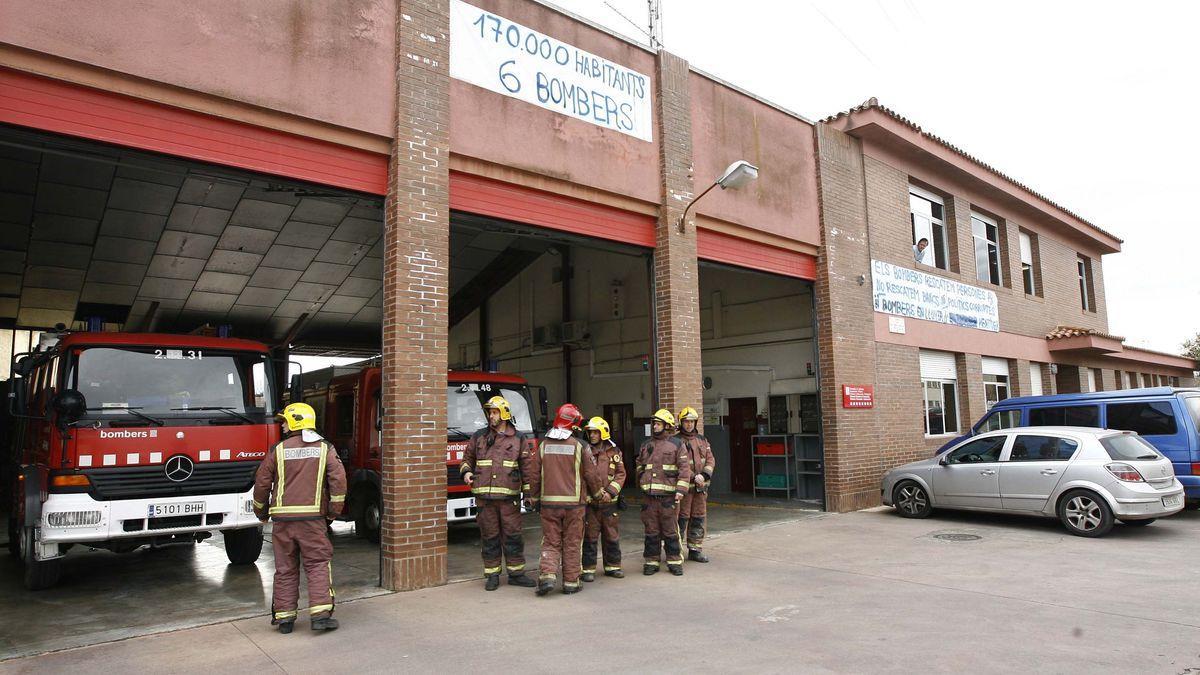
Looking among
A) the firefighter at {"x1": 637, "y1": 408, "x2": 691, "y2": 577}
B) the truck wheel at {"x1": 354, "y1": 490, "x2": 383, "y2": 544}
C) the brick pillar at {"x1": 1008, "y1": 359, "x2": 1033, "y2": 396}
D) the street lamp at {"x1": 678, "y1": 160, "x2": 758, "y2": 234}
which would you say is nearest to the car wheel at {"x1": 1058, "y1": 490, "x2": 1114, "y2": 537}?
the firefighter at {"x1": 637, "y1": 408, "x2": 691, "y2": 577}

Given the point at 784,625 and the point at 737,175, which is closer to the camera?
the point at 784,625

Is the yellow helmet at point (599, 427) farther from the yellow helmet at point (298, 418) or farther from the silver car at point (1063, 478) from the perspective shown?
the silver car at point (1063, 478)

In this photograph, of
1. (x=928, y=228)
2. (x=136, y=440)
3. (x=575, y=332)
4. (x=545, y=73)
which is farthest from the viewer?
(x=575, y=332)

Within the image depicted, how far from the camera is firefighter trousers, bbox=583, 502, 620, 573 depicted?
25.2 ft

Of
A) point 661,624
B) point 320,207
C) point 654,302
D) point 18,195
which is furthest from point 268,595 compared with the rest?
point 18,195

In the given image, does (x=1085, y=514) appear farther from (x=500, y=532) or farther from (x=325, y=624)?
(x=325, y=624)

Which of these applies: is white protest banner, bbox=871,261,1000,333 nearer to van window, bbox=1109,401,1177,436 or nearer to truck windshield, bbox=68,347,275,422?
van window, bbox=1109,401,1177,436

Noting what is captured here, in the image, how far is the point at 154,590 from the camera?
768 centimetres

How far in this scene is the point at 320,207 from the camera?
12180 millimetres

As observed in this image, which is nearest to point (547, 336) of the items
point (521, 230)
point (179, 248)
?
point (179, 248)

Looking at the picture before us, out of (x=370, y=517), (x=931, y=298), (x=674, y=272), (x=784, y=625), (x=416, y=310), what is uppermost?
(x=931, y=298)

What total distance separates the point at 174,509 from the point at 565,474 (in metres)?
3.88

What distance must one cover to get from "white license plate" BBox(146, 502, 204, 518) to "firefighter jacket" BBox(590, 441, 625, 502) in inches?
158

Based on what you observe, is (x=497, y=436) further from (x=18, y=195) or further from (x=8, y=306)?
(x=8, y=306)
